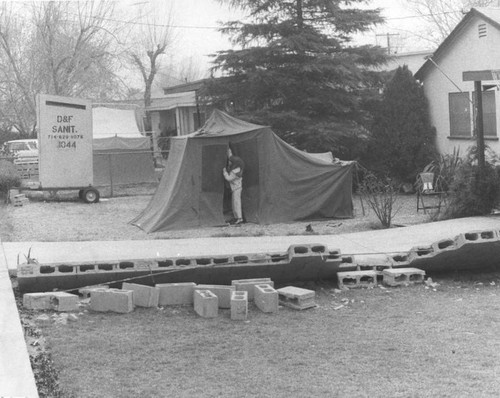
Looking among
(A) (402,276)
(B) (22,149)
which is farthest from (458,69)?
(B) (22,149)

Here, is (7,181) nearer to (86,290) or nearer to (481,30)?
(481,30)

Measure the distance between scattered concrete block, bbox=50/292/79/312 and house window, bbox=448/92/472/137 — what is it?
1510cm

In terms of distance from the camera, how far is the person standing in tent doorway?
16.1 meters

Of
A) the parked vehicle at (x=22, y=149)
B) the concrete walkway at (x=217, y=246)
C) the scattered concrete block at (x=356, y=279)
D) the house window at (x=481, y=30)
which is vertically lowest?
the scattered concrete block at (x=356, y=279)

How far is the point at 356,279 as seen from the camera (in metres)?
9.43

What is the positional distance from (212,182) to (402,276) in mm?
7466

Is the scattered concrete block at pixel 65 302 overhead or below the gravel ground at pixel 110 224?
below

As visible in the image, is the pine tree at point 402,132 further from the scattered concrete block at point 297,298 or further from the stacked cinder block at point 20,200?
the scattered concrete block at point 297,298

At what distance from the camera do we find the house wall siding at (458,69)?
65.0 ft

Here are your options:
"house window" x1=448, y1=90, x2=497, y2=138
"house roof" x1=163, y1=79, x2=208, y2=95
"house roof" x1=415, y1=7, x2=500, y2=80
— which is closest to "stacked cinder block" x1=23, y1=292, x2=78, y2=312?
"house window" x1=448, y1=90, x2=497, y2=138

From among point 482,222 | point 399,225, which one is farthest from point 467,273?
point 399,225

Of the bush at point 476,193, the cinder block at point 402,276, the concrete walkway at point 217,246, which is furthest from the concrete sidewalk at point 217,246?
the cinder block at point 402,276

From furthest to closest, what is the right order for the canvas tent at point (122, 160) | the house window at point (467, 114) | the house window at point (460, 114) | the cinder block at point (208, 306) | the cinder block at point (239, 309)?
the canvas tent at point (122, 160)
the house window at point (460, 114)
the house window at point (467, 114)
the cinder block at point (208, 306)
the cinder block at point (239, 309)

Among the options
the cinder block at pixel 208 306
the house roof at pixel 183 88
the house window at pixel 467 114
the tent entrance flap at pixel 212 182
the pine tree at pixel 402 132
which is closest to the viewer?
the cinder block at pixel 208 306
